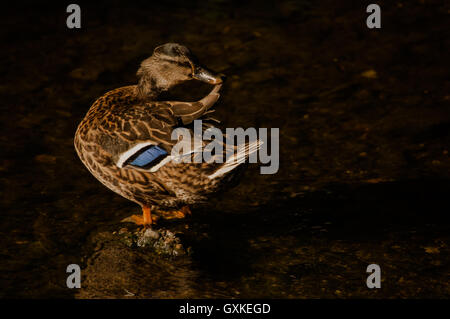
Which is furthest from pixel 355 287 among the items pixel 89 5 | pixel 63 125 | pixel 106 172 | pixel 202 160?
pixel 89 5

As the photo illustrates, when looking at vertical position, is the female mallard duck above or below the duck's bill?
below

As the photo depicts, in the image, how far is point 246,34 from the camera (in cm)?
960

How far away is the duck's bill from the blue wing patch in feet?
2.28

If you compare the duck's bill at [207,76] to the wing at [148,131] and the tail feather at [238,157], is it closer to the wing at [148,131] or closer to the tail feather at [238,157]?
the wing at [148,131]

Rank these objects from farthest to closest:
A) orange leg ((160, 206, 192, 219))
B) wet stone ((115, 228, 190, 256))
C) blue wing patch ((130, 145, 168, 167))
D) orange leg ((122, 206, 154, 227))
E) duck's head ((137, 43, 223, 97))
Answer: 1. orange leg ((160, 206, 192, 219))
2. orange leg ((122, 206, 154, 227))
3. duck's head ((137, 43, 223, 97))
4. wet stone ((115, 228, 190, 256))
5. blue wing patch ((130, 145, 168, 167))

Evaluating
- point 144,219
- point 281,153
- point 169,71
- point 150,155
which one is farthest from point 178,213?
point 281,153

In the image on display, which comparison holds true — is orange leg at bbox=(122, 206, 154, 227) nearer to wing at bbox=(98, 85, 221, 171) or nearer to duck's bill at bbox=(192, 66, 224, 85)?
wing at bbox=(98, 85, 221, 171)

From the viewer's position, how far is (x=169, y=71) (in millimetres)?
5637

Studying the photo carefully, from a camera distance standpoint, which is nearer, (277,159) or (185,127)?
(185,127)

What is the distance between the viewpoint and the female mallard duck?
5.07m

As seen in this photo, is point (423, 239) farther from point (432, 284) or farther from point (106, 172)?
point (106, 172)

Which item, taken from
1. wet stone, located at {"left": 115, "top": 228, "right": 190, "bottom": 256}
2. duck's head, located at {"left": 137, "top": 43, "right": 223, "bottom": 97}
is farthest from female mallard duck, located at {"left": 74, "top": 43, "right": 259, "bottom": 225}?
wet stone, located at {"left": 115, "top": 228, "right": 190, "bottom": 256}

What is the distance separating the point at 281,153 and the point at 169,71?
5.60ft
